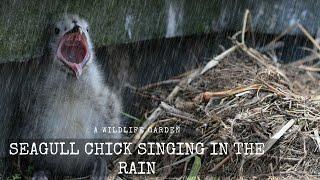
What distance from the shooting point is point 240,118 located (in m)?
3.33

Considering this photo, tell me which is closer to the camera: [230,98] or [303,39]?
[230,98]

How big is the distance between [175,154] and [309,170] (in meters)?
0.59

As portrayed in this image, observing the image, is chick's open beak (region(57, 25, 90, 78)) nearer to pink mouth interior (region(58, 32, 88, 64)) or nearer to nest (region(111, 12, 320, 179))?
pink mouth interior (region(58, 32, 88, 64))

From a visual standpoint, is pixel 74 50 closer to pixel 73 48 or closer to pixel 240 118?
pixel 73 48

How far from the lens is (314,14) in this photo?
4230 mm

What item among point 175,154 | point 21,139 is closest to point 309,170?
point 175,154

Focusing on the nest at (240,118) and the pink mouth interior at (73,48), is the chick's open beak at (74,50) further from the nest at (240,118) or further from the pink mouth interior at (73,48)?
the nest at (240,118)

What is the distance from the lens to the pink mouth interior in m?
3.21

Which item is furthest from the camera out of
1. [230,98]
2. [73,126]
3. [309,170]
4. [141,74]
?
[141,74]

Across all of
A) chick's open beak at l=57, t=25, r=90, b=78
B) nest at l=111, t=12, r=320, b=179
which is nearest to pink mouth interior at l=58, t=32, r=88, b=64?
chick's open beak at l=57, t=25, r=90, b=78

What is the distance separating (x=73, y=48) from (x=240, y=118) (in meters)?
0.82

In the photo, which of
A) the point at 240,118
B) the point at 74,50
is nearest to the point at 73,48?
the point at 74,50

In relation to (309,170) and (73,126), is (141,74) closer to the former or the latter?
(73,126)

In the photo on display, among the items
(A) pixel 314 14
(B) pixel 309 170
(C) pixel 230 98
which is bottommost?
(B) pixel 309 170
